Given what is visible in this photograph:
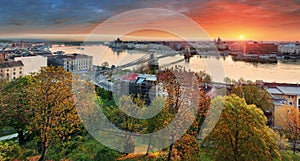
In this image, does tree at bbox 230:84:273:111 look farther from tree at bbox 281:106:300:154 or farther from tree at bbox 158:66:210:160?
tree at bbox 158:66:210:160

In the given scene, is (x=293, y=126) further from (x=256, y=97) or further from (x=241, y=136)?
(x=241, y=136)

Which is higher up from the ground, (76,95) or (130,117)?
(76,95)

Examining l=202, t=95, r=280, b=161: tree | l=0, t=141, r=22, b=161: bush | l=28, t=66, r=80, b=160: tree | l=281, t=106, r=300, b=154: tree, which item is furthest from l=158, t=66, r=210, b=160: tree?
l=281, t=106, r=300, b=154: tree

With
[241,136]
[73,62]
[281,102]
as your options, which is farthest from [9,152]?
[73,62]

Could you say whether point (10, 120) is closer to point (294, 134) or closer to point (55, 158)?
point (55, 158)

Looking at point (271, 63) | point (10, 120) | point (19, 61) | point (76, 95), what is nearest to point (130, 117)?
point (76, 95)

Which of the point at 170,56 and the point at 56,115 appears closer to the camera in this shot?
the point at 56,115
